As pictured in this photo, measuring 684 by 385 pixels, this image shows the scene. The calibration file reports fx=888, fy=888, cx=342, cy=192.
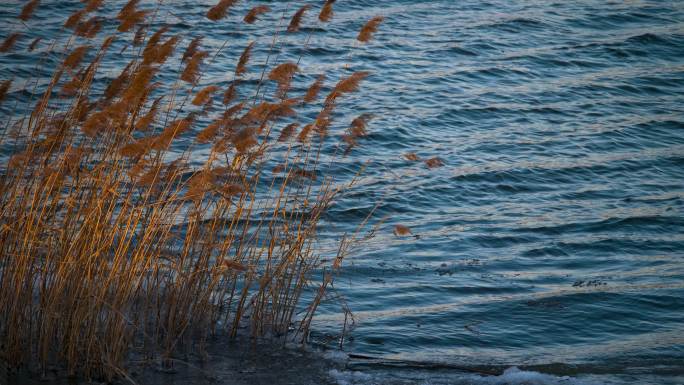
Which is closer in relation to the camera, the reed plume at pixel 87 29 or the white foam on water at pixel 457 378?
the reed plume at pixel 87 29

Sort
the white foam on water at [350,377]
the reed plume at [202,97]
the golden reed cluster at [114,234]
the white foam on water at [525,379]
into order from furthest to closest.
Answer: the white foam on water at [525,379] < the white foam on water at [350,377] < the reed plume at [202,97] < the golden reed cluster at [114,234]

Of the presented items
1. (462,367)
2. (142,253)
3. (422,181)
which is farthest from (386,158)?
(142,253)

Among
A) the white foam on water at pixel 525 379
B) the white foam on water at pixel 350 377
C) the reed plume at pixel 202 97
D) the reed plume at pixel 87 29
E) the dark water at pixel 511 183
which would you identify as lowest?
the dark water at pixel 511 183

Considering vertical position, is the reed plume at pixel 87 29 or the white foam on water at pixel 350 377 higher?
the reed plume at pixel 87 29

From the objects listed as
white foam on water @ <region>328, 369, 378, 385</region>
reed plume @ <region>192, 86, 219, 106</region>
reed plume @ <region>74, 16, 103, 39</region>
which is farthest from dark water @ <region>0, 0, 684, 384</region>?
reed plume @ <region>74, 16, 103, 39</region>

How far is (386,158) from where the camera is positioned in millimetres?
12609

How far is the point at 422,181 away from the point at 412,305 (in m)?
3.70

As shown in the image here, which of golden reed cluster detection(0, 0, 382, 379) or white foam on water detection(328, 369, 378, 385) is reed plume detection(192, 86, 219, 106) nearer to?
golden reed cluster detection(0, 0, 382, 379)

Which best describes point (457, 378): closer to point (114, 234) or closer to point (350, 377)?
point (350, 377)

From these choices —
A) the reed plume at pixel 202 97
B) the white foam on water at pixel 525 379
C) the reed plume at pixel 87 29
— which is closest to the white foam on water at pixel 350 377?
the white foam on water at pixel 525 379

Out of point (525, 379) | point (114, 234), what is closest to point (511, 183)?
point (525, 379)

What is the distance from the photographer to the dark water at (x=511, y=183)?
7984 millimetres

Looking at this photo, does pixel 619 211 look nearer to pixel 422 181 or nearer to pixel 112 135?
pixel 422 181

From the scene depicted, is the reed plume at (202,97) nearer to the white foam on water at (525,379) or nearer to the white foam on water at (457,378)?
the white foam on water at (457,378)
